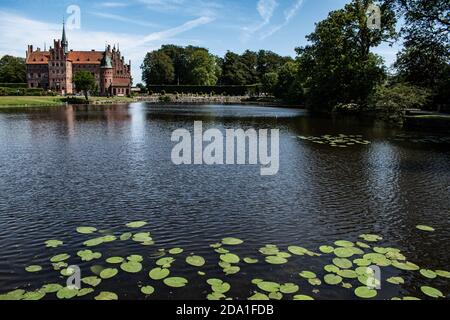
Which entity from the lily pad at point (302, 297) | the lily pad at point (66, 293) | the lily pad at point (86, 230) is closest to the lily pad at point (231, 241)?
the lily pad at point (302, 297)

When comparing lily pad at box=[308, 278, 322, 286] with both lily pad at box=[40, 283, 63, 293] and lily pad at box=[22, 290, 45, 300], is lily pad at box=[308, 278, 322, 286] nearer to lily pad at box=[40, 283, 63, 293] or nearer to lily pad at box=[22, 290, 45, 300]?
lily pad at box=[40, 283, 63, 293]

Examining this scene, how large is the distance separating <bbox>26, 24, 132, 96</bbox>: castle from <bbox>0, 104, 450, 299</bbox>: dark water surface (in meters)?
124

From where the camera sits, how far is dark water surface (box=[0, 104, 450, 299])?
976 cm

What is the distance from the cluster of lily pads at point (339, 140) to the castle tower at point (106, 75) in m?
119

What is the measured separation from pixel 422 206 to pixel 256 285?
31.1 feet

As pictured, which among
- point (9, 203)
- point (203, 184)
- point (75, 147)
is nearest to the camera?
point (9, 203)

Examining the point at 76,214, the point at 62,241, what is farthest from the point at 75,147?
the point at 62,241

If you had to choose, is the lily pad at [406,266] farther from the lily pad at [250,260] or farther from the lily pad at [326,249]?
the lily pad at [250,260]

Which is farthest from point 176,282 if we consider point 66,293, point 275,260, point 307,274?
point 307,274

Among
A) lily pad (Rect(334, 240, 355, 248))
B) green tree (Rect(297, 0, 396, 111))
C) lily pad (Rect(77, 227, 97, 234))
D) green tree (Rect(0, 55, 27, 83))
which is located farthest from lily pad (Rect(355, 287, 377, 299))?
green tree (Rect(0, 55, 27, 83))

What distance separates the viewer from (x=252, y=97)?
14850 centimetres

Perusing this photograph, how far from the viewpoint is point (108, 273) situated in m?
9.55
